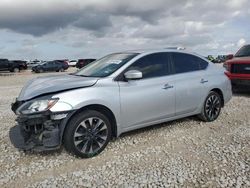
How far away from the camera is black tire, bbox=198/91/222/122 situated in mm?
6555

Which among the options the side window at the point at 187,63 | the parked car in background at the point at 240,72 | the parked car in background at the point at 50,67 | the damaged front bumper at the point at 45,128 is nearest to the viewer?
the damaged front bumper at the point at 45,128

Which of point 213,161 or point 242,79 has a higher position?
point 242,79

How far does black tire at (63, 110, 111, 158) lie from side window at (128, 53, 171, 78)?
1.15 m

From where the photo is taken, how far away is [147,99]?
17.4 feet

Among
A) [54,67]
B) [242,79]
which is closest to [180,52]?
[242,79]

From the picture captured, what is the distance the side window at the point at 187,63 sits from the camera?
608 cm

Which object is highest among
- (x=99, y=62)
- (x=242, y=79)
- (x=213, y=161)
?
(x=99, y=62)

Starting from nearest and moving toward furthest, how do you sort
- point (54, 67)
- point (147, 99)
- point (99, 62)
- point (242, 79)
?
point (147, 99)
point (99, 62)
point (242, 79)
point (54, 67)

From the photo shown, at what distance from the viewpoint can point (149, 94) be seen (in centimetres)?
533

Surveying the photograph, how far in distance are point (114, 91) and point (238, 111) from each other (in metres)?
4.34

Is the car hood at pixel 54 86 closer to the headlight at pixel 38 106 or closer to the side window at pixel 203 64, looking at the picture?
the headlight at pixel 38 106

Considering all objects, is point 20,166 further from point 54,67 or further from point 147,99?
point 54,67

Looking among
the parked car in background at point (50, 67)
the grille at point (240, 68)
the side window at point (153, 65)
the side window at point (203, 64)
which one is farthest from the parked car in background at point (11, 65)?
the side window at point (153, 65)

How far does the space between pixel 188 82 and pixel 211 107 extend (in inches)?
41.0
